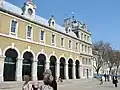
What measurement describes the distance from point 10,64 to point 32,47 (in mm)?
4659

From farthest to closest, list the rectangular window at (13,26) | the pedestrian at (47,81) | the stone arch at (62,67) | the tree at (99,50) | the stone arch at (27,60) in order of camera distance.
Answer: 1. the tree at (99,50)
2. the stone arch at (62,67)
3. the stone arch at (27,60)
4. the rectangular window at (13,26)
5. the pedestrian at (47,81)

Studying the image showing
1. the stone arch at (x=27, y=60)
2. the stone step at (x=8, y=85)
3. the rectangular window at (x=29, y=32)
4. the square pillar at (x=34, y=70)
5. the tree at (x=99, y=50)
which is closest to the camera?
the stone step at (x=8, y=85)

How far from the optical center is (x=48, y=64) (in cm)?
3506

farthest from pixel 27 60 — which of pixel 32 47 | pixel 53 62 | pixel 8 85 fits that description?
pixel 8 85

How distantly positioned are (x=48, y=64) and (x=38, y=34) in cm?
539

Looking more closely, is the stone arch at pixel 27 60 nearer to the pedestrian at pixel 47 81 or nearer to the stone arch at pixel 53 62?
the stone arch at pixel 53 62

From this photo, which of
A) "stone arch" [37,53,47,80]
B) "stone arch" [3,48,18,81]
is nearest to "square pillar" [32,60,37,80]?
"stone arch" [37,53,47,80]

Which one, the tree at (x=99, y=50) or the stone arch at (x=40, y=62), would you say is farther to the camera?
the tree at (x=99, y=50)

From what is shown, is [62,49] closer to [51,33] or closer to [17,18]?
[51,33]

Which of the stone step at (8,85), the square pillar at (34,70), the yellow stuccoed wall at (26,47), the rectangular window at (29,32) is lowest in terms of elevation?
the stone step at (8,85)

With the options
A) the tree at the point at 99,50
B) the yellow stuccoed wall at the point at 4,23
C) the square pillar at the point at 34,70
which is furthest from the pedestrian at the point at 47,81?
the tree at the point at 99,50

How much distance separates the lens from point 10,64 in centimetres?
2856

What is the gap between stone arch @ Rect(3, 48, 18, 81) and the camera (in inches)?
1097

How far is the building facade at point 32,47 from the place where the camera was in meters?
27.6
